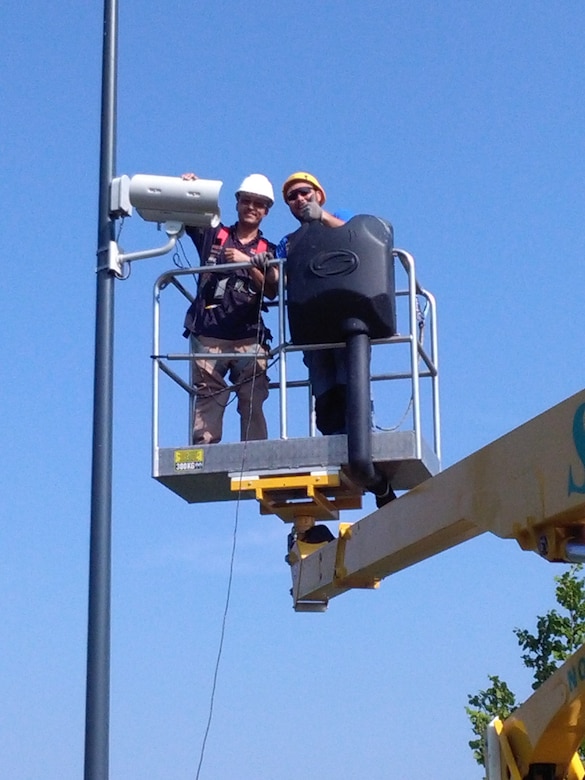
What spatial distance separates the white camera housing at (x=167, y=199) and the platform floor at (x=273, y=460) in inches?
52.2

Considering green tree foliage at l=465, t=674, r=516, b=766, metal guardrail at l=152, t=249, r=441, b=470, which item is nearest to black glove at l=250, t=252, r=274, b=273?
metal guardrail at l=152, t=249, r=441, b=470

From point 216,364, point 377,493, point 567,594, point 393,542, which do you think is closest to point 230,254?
point 216,364

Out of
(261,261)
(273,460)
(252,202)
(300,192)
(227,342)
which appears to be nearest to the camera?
(273,460)

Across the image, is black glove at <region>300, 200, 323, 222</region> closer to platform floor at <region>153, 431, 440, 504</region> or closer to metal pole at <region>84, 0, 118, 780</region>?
metal pole at <region>84, 0, 118, 780</region>

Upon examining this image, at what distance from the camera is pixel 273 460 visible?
24.5ft

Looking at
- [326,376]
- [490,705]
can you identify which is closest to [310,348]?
[326,376]

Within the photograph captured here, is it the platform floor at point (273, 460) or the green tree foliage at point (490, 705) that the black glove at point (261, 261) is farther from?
the green tree foliage at point (490, 705)

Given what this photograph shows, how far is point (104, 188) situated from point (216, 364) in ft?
5.22

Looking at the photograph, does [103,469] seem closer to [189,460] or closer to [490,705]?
[189,460]

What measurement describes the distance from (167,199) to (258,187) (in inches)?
67.2

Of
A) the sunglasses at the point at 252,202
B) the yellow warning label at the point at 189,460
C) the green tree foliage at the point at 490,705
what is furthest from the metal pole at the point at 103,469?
the green tree foliage at the point at 490,705

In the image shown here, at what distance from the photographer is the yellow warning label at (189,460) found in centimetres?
759

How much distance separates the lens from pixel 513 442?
4465 mm

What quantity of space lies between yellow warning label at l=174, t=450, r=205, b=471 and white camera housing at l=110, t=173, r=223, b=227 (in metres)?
1.36
